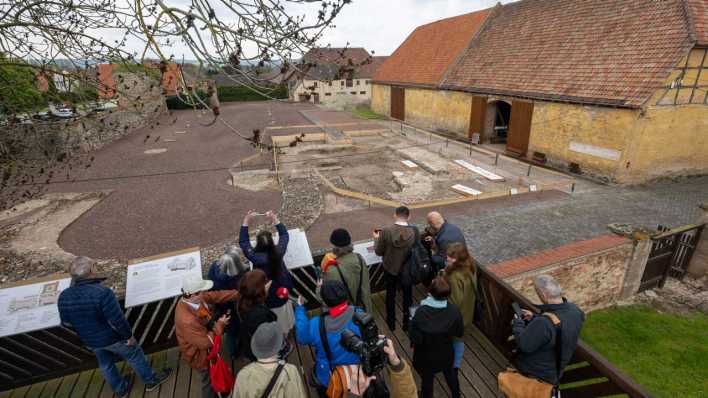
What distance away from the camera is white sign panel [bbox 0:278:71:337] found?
3871 mm

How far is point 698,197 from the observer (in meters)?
11.8

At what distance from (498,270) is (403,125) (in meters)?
21.5

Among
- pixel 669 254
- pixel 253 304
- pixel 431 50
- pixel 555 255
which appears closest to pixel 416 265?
pixel 253 304

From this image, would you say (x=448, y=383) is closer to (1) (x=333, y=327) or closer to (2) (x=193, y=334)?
(1) (x=333, y=327)

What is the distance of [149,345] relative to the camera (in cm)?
466

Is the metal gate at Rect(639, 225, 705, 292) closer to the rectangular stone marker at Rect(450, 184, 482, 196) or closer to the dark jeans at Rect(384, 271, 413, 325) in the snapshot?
the rectangular stone marker at Rect(450, 184, 482, 196)

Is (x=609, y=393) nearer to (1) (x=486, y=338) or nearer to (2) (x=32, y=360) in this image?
(1) (x=486, y=338)

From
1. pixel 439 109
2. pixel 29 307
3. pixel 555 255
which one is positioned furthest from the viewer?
pixel 439 109

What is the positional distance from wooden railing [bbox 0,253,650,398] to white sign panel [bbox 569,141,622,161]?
1132cm

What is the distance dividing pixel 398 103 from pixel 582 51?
50.5ft

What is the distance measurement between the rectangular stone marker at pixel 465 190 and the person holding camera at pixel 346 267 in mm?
9397

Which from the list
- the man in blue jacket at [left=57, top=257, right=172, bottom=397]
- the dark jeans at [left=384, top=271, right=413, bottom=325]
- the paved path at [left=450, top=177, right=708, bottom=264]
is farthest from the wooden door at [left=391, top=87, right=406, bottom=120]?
the man in blue jacket at [left=57, top=257, right=172, bottom=397]

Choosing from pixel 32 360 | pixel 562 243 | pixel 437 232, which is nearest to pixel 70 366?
pixel 32 360

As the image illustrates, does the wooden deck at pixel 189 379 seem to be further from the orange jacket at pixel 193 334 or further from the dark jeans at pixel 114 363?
the orange jacket at pixel 193 334
